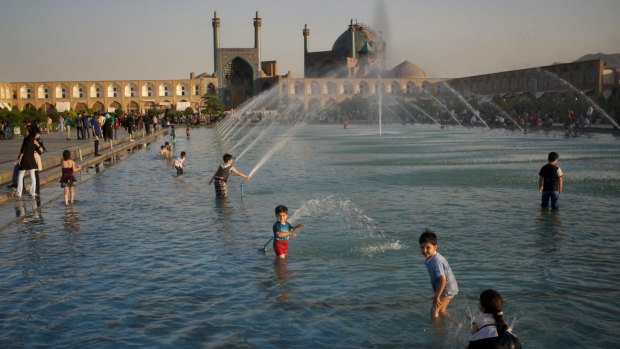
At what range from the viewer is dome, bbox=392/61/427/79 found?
90.8m

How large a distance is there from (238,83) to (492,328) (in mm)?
83145

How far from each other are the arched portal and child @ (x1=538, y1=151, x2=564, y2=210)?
7510cm

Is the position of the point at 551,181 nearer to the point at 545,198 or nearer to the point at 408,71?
the point at 545,198

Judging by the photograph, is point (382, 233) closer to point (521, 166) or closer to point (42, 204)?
point (42, 204)

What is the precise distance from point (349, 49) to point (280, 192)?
81529 mm

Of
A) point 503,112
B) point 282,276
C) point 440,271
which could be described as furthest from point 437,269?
point 503,112

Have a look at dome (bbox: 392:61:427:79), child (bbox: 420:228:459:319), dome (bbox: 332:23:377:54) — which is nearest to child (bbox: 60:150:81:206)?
child (bbox: 420:228:459:319)

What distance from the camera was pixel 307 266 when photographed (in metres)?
7.20

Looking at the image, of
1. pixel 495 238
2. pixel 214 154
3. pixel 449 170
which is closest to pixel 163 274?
pixel 495 238

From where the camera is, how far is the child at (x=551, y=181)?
9891mm

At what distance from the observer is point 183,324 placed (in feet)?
17.7

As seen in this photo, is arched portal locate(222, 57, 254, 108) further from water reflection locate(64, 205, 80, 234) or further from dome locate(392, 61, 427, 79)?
water reflection locate(64, 205, 80, 234)

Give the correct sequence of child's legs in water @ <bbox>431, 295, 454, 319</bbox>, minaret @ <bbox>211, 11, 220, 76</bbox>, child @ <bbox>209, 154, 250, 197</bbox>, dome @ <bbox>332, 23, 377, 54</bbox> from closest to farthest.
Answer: child's legs in water @ <bbox>431, 295, 454, 319</bbox> → child @ <bbox>209, 154, 250, 197</bbox> → minaret @ <bbox>211, 11, 220, 76</bbox> → dome @ <bbox>332, 23, 377, 54</bbox>

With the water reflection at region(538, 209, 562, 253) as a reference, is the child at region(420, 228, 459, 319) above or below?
above
